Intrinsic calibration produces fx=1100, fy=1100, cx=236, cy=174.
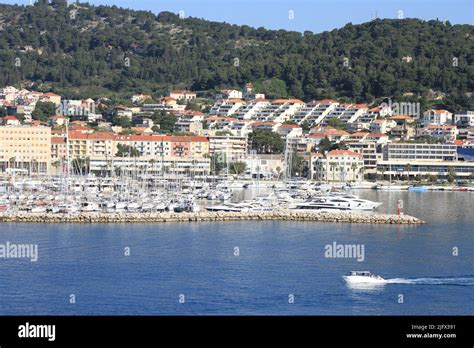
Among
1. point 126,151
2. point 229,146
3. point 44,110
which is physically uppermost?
point 44,110

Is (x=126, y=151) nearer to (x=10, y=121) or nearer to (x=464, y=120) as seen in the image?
(x=10, y=121)

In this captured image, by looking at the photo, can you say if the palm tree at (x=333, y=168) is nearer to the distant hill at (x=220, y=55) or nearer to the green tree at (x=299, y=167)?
the green tree at (x=299, y=167)

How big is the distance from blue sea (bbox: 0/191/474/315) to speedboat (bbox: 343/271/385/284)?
0.38 ft

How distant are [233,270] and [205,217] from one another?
8600 millimetres

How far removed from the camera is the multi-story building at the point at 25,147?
43.3 meters

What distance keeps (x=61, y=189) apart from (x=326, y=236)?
438 inches

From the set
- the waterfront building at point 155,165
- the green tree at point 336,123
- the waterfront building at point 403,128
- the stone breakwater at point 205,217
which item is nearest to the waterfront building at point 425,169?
the waterfront building at point 403,128

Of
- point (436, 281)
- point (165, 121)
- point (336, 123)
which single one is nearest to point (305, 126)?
point (336, 123)

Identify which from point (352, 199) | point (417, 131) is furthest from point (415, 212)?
point (417, 131)

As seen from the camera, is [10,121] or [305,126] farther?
[305,126]

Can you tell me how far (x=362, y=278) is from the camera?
13.1 meters

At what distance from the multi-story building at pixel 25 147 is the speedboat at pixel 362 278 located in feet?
100

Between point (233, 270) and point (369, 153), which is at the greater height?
point (369, 153)
